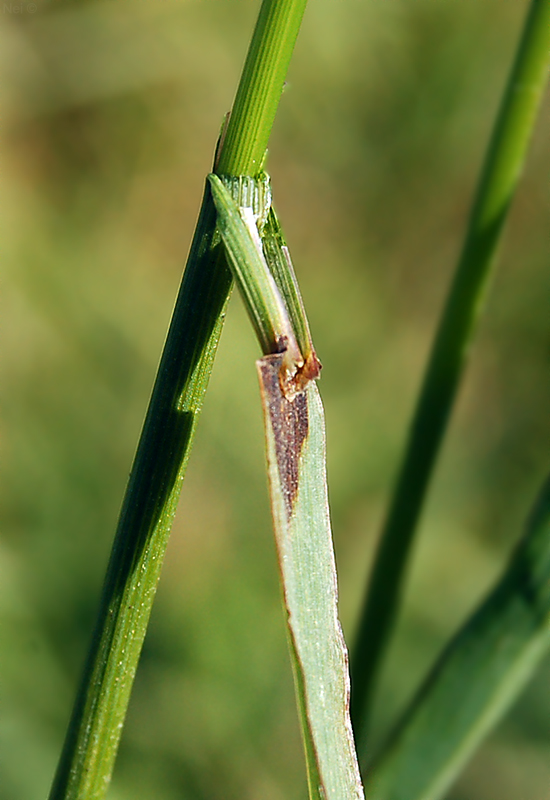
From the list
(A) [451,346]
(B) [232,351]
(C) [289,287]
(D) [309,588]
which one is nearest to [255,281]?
(C) [289,287]

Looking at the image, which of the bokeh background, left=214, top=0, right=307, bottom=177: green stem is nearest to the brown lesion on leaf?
left=214, top=0, right=307, bottom=177: green stem

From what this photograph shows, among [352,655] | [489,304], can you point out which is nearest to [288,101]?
[489,304]

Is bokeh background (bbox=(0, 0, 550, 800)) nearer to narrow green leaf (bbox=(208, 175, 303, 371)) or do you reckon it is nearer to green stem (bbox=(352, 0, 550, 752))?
green stem (bbox=(352, 0, 550, 752))

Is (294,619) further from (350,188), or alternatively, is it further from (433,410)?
(350,188)

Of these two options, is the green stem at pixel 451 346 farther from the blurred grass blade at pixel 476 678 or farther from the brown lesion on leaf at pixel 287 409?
the brown lesion on leaf at pixel 287 409

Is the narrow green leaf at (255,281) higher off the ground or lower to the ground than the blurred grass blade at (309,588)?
higher

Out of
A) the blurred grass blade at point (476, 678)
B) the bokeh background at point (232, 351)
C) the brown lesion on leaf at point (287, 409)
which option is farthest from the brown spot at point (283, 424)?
the bokeh background at point (232, 351)
